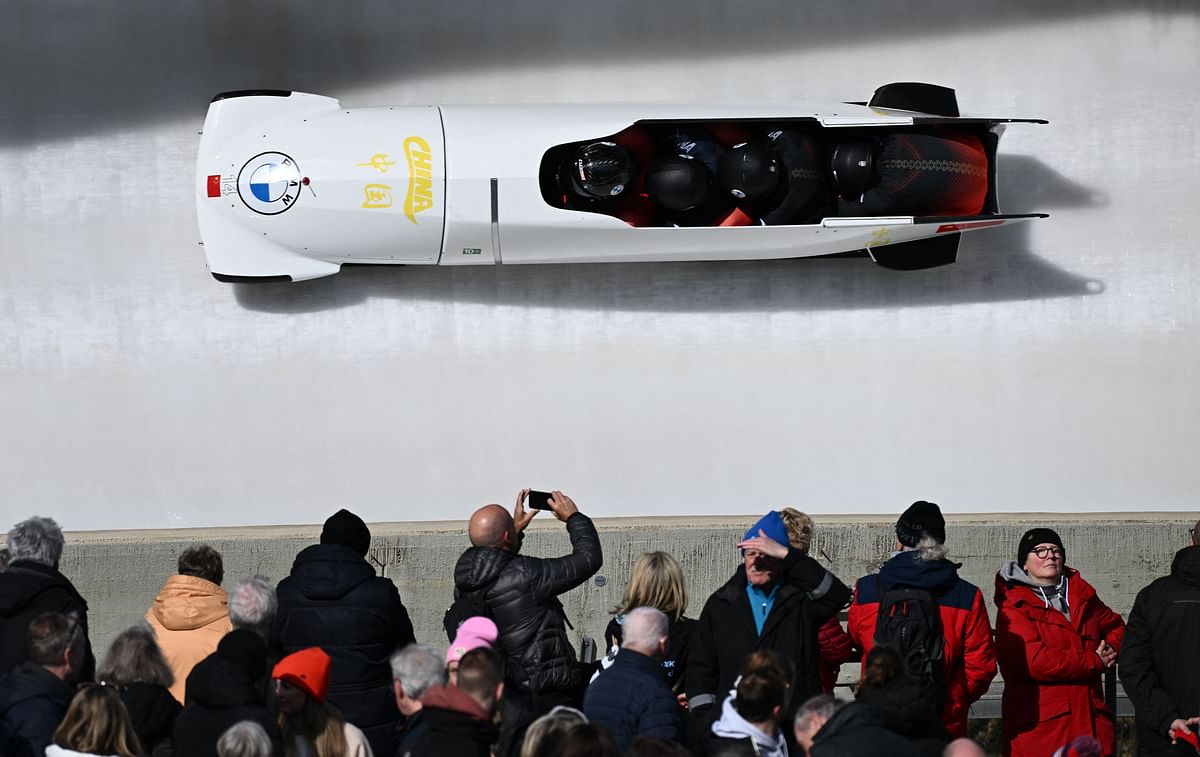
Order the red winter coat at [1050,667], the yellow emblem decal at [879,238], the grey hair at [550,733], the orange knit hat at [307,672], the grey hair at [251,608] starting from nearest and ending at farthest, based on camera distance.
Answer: the grey hair at [550,733], the orange knit hat at [307,672], the grey hair at [251,608], the red winter coat at [1050,667], the yellow emblem decal at [879,238]

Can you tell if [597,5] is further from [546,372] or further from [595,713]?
[595,713]

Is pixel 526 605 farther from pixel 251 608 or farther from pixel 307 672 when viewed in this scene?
pixel 307 672

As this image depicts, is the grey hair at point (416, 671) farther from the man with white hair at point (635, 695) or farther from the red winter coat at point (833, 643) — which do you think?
the red winter coat at point (833, 643)

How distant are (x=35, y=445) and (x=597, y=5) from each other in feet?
12.9

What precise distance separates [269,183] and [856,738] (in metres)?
4.45

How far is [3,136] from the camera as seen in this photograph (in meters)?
7.42

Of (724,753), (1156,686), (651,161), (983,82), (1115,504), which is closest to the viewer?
(724,753)

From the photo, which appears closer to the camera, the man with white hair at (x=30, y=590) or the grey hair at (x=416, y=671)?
the grey hair at (x=416, y=671)

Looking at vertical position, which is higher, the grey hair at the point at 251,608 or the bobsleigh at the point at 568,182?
the bobsleigh at the point at 568,182

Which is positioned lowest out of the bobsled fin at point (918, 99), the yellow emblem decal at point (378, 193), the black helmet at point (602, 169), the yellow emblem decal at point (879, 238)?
the yellow emblem decal at point (879, 238)

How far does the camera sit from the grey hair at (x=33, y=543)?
167 inches

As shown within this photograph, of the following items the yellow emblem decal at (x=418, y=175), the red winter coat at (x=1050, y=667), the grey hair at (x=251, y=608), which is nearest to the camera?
the grey hair at (x=251, y=608)

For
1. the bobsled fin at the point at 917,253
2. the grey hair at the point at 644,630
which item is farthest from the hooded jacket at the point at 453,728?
the bobsled fin at the point at 917,253

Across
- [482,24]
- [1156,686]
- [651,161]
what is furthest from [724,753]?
[482,24]
